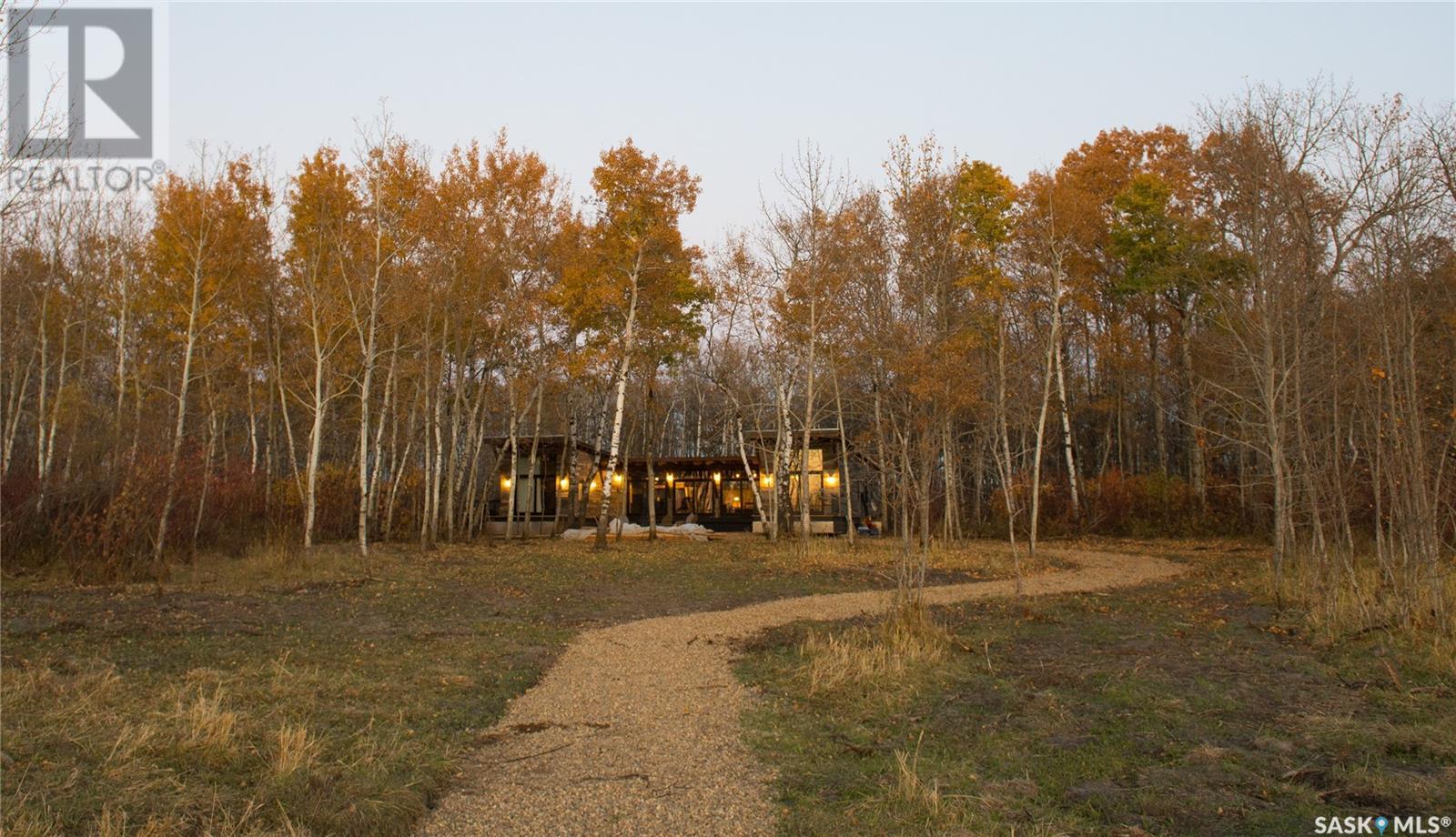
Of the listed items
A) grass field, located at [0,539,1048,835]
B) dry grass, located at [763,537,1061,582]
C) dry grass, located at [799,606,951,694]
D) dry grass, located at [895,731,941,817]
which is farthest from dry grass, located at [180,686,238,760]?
dry grass, located at [763,537,1061,582]

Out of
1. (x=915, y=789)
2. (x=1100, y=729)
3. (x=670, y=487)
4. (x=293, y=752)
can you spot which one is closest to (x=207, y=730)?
(x=293, y=752)

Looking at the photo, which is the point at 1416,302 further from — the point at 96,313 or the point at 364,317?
the point at 96,313

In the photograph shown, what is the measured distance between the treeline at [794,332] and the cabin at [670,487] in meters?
2.12

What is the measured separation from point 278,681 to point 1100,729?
225 inches

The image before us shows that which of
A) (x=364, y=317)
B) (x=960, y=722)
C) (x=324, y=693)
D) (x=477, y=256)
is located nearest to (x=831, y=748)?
(x=960, y=722)

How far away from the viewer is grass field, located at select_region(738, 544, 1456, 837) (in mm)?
4031

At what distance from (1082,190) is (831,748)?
25.9 m

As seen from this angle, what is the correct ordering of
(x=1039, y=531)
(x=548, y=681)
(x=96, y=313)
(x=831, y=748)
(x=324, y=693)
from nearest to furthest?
(x=831, y=748), (x=324, y=693), (x=548, y=681), (x=96, y=313), (x=1039, y=531)

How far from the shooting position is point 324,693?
6332mm

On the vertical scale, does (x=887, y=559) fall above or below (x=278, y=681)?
below

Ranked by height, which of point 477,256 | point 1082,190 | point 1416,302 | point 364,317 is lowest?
point 1416,302

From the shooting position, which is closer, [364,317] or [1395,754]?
[1395,754]

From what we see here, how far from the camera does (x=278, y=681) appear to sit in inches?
253

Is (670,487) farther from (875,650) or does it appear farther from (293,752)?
(293,752)
